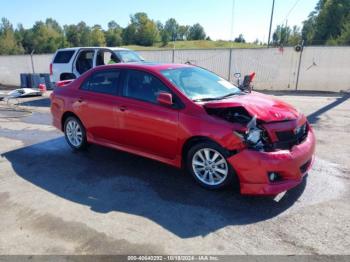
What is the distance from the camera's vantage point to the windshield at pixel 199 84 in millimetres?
4488

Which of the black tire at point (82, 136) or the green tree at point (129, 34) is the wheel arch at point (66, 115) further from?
the green tree at point (129, 34)

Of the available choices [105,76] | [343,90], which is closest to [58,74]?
[105,76]

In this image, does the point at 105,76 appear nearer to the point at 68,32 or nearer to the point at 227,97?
the point at 227,97

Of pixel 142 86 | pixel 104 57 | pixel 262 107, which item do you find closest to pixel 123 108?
pixel 142 86

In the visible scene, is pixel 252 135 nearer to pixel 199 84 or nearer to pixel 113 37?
pixel 199 84

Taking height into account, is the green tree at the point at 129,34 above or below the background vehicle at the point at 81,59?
above

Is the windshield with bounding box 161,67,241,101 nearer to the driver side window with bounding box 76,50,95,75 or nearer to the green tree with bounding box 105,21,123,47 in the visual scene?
the driver side window with bounding box 76,50,95,75

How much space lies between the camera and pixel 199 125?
13.1ft

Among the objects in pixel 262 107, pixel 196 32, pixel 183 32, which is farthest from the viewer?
pixel 183 32

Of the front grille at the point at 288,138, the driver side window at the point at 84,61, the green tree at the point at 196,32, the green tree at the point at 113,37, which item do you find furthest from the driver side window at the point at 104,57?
the green tree at the point at 196,32

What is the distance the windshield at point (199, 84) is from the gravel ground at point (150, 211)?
1232 millimetres

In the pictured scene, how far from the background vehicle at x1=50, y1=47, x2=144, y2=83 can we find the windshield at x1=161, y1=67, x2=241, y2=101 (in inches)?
272

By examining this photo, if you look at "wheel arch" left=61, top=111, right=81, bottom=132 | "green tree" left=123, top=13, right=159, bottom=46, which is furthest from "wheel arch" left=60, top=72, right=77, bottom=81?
"green tree" left=123, top=13, right=159, bottom=46

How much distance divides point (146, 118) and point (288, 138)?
1.93 meters
